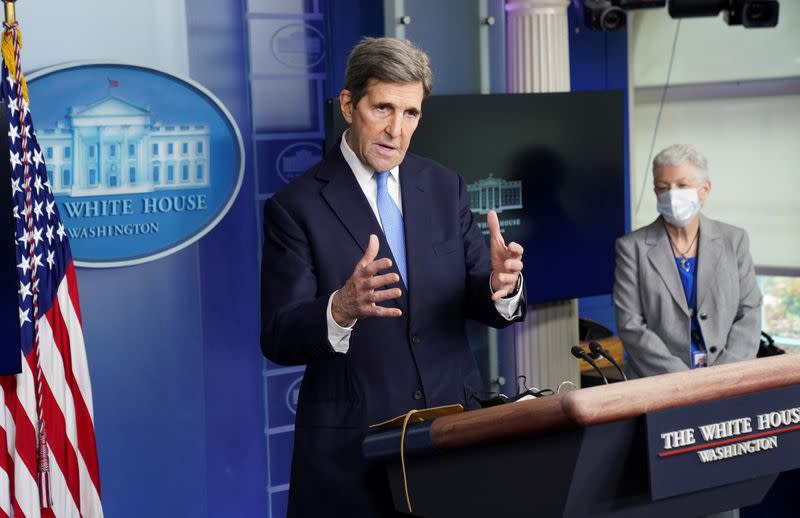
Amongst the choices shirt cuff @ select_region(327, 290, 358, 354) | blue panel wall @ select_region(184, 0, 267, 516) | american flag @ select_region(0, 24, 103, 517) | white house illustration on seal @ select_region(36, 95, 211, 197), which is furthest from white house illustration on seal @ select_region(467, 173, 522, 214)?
shirt cuff @ select_region(327, 290, 358, 354)

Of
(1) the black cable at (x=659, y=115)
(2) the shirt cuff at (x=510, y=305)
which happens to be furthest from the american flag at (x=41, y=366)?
(1) the black cable at (x=659, y=115)

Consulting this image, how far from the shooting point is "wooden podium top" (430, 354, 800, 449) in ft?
4.96

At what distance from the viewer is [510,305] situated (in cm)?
216

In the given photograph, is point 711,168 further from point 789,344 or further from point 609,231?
point 609,231

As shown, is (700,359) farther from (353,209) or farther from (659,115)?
(659,115)

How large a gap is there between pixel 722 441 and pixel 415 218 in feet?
3.07

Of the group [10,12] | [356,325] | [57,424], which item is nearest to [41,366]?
[57,424]

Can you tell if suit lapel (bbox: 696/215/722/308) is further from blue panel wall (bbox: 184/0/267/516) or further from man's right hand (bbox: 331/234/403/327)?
man's right hand (bbox: 331/234/403/327)

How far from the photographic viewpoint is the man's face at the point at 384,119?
228cm

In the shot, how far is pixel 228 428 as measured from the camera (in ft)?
11.8

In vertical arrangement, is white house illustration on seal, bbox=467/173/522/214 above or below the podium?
above

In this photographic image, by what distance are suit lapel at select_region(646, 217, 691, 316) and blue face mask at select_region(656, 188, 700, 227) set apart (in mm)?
88

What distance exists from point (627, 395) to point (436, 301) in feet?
2.73

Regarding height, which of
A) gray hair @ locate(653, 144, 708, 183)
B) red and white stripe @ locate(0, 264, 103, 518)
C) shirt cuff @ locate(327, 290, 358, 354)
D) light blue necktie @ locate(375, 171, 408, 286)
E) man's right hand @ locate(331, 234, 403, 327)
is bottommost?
red and white stripe @ locate(0, 264, 103, 518)
